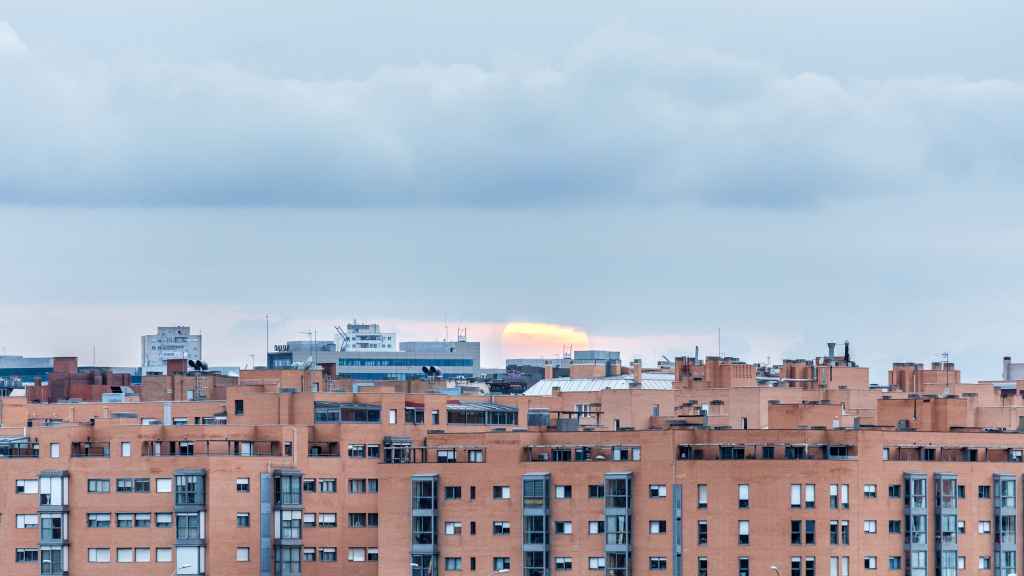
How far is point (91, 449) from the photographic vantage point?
196 m

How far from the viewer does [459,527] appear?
181 m

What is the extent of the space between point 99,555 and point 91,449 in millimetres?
8515

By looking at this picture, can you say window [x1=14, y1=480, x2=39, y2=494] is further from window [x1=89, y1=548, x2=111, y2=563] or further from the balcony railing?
the balcony railing

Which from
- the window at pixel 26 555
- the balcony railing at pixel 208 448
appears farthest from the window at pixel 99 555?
the balcony railing at pixel 208 448

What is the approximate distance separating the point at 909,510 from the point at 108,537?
53.9 m

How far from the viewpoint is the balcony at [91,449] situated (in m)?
196

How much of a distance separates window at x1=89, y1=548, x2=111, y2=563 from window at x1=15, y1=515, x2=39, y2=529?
15.1 ft

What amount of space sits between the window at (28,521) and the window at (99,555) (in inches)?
181

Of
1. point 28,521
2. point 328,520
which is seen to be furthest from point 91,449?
point 328,520

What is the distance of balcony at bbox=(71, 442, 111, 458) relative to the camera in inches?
7710

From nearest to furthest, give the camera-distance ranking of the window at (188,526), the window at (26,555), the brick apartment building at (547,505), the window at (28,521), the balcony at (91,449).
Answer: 1. the brick apartment building at (547,505)
2. the window at (188,526)
3. the window at (26,555)
4. the window at (28,521)
5. the balcony at (91,449)

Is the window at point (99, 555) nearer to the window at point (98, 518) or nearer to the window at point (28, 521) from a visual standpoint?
the window at point (98, 518)

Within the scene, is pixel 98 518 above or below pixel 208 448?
below

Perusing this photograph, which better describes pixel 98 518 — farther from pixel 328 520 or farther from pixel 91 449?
pixel 328 520
